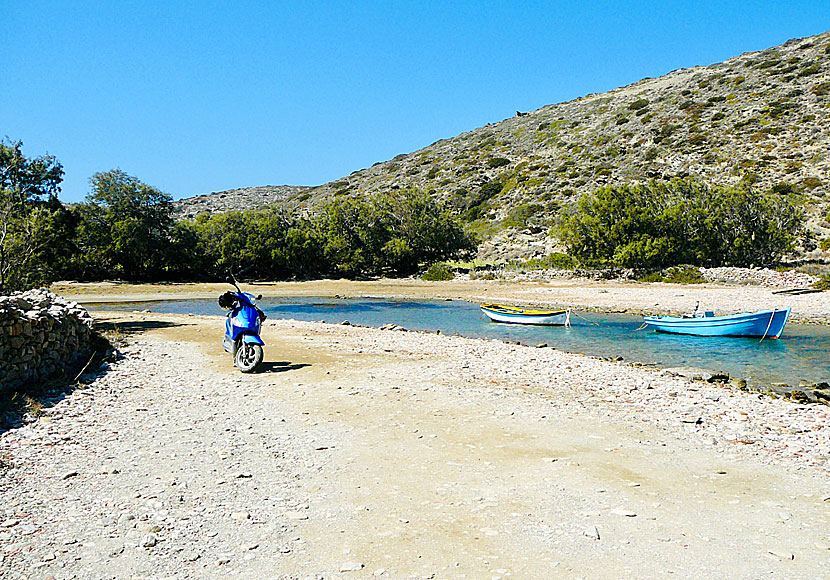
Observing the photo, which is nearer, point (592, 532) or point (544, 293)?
point (592, 532)

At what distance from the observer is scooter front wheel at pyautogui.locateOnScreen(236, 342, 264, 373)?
12641 mm

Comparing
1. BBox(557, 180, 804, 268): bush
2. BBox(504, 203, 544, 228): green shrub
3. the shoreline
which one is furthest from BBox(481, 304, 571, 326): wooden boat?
BBox(504, 203, 544, 228): green shrub

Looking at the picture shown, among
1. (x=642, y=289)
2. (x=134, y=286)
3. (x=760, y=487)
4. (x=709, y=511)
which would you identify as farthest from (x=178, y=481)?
(x=134, y=286)

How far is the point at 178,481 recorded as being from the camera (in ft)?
21.3

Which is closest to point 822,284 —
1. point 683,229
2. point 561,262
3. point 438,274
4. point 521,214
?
point 683,229

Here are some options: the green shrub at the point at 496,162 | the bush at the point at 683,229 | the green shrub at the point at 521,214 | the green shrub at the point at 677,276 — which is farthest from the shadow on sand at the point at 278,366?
the green shrub at the point at 496,162

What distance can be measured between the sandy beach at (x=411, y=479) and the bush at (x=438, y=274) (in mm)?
34846

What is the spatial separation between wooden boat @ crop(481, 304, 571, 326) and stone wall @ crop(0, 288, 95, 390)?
16937mm

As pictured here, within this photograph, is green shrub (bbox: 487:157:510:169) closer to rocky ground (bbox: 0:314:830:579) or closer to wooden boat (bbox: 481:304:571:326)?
wooden boat (bbox: 481:304:571:326)

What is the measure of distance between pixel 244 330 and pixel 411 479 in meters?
7.43

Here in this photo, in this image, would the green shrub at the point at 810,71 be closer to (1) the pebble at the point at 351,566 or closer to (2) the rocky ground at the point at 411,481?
(2) the rocky ground at the point at 411,481

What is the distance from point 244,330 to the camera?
13086 mm

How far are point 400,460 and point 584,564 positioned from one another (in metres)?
2.91

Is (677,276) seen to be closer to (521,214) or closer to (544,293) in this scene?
(544,293)
